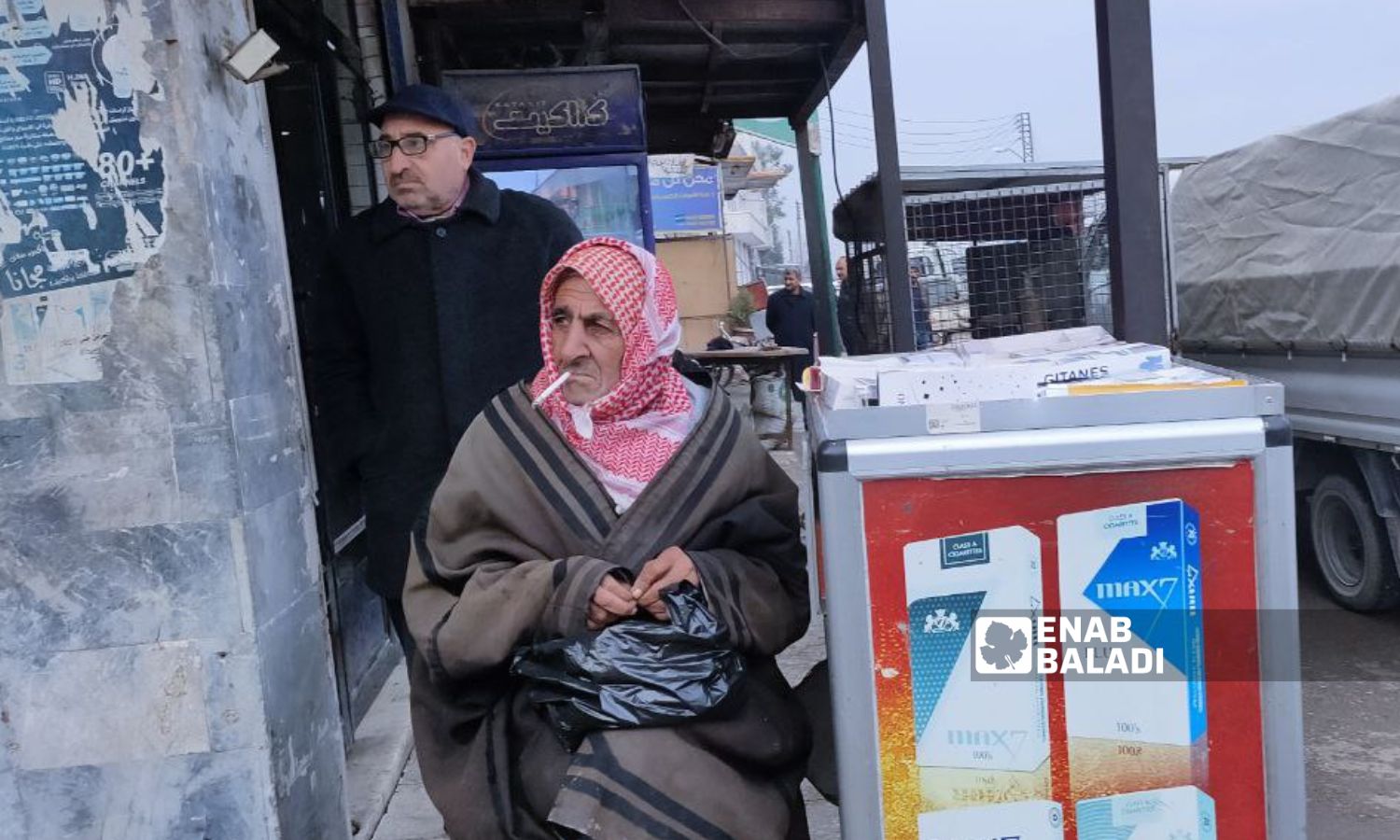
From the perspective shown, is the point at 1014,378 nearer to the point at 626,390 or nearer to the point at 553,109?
the point at 626,390

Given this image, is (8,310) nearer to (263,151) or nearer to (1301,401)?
(263,151)

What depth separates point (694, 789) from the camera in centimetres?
184

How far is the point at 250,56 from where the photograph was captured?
96.7 inches

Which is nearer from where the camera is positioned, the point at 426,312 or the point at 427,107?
the point at 427,107

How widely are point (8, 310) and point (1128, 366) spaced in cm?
217

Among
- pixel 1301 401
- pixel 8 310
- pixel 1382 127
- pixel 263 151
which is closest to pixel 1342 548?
pixel 1301 401

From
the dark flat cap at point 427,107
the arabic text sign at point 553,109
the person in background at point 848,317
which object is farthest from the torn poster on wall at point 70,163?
the person in background at point 848,317

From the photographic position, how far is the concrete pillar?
2.27 metres

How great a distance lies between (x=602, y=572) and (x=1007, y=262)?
4230mm

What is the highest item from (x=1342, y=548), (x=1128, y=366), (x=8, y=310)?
(x=8, y=310)

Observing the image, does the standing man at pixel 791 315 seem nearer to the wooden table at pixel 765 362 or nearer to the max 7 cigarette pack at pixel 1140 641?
the wooden table at pixel 765 362

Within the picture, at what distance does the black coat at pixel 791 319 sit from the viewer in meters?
12.4

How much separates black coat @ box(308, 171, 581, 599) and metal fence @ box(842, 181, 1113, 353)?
3217mm

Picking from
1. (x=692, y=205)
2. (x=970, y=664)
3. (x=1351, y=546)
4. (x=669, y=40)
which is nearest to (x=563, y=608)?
(x=970, y=664)
